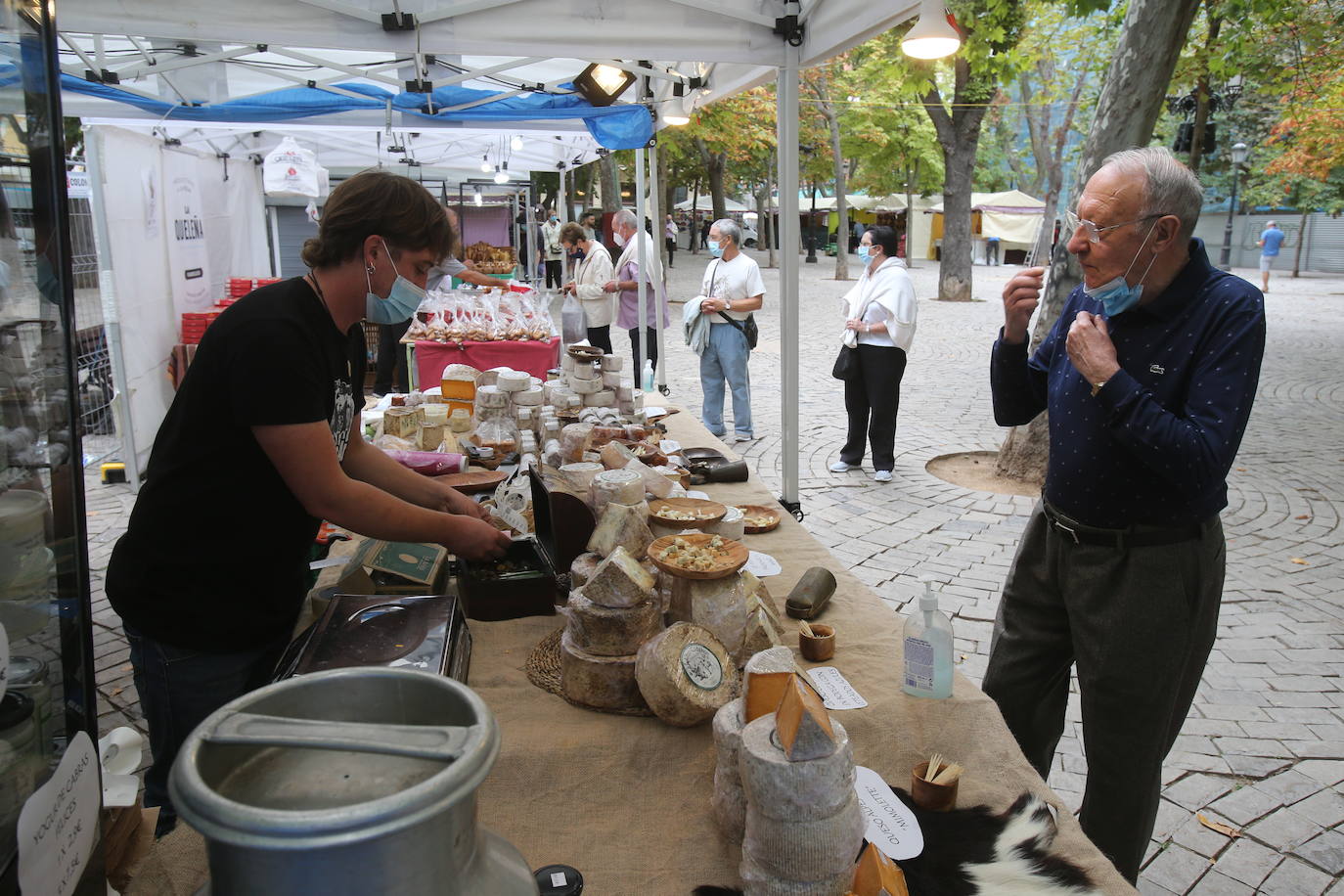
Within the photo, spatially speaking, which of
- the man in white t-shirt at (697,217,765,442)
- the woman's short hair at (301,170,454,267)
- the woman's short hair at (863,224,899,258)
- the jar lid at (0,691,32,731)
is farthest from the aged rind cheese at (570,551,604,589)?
the man in white t-shirt at (697,217,765,442)

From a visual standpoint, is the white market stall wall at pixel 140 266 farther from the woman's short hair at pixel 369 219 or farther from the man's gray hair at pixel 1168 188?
the man's gray hair at pixel 1168 188

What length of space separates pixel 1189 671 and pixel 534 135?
30.3ft

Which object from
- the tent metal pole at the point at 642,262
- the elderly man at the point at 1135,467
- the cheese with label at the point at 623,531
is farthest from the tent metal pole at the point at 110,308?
the elderly man at the point at 1135,467

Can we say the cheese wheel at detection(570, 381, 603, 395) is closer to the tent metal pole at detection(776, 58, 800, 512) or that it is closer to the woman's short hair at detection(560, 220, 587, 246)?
the tent metal pole at detection(776, 58, 800, 512)

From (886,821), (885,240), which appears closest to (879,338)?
(885,240)

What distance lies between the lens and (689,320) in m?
7.77

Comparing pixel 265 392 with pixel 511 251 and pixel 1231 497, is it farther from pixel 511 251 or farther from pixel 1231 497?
pixel 511 251

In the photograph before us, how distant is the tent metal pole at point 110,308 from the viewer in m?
6.05

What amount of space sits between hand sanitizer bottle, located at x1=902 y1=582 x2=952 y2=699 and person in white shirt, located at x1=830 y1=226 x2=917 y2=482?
16.1 ft

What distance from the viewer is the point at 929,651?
79.1 inches

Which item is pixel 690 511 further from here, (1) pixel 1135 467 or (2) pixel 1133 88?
(2) pixel 1133 88

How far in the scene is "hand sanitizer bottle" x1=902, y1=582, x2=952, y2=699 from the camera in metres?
2.01

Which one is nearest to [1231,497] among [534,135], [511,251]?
[534,135]

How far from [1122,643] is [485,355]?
18.6 feet
